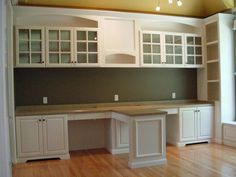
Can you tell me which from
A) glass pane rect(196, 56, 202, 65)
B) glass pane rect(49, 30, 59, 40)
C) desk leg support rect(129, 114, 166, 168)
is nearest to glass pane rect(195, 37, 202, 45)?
glass pane rect(196, 56, 202, 65)

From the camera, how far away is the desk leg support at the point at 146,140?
13.6 ft

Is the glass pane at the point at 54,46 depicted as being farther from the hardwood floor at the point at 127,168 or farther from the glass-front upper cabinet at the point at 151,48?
the hardwood floor at the point at 127,168

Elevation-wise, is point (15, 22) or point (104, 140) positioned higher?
point (15, 22)

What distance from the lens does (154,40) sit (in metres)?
5.60

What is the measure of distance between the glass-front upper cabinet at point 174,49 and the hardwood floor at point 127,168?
186 cm

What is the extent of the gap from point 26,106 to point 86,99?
45.2 inches

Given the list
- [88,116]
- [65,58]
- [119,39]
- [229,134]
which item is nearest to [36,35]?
[65,58]

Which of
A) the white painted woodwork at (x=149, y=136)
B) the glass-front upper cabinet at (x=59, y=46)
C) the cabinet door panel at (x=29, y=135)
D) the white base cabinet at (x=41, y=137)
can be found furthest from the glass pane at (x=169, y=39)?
the cabinet door panel at (x=29, y=135)

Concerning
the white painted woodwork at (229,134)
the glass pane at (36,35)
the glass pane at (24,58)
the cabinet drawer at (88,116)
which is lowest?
the white painted woodwork at (229,134)

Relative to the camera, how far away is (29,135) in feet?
14.9

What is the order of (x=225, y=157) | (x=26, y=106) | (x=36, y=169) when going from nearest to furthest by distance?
(x=36, y=169) → (x=225, y=157) → (x=26, y=106)

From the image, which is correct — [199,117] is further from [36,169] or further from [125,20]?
[36,169]

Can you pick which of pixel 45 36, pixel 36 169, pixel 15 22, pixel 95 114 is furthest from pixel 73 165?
pixel 15 22

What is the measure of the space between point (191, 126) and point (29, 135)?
10.4ft
